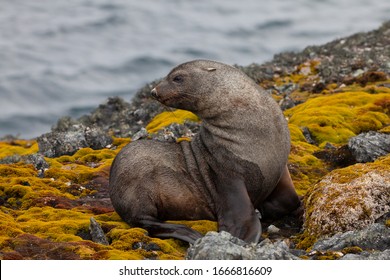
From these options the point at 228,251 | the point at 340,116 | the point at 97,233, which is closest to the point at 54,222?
the point at 97,233

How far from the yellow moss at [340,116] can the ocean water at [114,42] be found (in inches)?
1498

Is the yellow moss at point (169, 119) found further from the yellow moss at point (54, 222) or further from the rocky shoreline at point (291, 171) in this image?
the yellow moss at point (54, 222)

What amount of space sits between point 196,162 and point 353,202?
11.0 feet

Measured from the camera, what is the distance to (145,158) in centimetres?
1412

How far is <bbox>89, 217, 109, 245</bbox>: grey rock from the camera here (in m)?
12.2

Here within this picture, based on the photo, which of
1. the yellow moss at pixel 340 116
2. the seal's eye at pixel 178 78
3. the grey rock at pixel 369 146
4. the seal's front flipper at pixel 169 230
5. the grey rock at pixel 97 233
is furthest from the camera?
the yellow moss at pixel 340 116

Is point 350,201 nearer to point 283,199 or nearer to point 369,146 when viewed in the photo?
point 283,199

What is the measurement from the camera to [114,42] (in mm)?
96312

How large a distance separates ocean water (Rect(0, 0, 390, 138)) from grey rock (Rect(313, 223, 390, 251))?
161 ft

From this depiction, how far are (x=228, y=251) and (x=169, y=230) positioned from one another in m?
3.75

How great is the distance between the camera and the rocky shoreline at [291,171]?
1087cm

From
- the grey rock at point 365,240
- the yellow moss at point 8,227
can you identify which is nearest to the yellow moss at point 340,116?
the grey rock at point 365,240
